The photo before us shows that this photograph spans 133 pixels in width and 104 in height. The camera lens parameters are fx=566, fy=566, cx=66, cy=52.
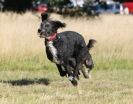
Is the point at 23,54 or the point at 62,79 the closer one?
the point at 62,79

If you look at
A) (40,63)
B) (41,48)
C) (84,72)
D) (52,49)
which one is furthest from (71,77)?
(41,48)

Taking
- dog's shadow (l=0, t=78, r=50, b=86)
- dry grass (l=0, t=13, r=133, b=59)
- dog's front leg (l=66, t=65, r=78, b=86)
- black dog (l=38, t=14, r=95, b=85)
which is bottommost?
dry grass (l=0, t=13, r=133, b=59)

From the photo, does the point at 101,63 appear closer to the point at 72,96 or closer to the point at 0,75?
the point at 0,75

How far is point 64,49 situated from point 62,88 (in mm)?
788

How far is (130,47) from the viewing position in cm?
1809

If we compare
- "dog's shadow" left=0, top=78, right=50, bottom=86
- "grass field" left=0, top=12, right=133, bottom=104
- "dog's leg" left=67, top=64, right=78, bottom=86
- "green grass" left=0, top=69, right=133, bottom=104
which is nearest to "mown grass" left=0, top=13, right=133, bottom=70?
"grass field" left=0, top=12, right=133, bottom=104

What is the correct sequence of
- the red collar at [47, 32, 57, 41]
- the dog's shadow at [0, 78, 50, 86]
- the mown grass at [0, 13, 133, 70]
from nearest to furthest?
1. the red collar at [47, 32, 57, 41]
2. the dog's shadow at [0, 78, 50, 86]
3. the mown grass at [0, 13, 133, 70]

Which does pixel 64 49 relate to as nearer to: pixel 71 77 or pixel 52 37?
pixel 52 37

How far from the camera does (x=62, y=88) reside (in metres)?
11.4

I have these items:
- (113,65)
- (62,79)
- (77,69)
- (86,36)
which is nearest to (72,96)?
(77,69)

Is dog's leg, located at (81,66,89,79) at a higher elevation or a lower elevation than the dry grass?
higher

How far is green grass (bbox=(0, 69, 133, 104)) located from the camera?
31.6 feet

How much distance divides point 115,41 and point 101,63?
3.07 m

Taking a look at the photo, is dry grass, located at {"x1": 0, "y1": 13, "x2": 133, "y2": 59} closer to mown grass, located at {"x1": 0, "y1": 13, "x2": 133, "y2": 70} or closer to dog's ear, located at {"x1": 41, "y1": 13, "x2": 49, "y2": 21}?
mown grass, located at {"x1": 0, "y1": 13, "x2": 133, "y2": 70}
